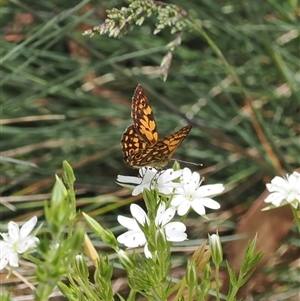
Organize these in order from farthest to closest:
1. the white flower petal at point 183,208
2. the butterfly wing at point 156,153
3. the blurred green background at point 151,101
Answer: the blurred green background at point 151,101, the butterfly wing at point 156,153, the white flower petal at point 183,208

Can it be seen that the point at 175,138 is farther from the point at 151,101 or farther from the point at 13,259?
the point at 151,101

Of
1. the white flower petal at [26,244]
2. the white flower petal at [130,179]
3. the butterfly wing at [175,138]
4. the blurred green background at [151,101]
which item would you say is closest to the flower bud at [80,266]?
the white flower petal at [26,244]

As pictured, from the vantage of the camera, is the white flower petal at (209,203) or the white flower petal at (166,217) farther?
the white flower petal at (209,203)

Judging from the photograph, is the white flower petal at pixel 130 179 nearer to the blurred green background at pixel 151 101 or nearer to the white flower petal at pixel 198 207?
the white flower petal at pixel 198 207

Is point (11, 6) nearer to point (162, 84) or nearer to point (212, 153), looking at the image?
point (162, 84)

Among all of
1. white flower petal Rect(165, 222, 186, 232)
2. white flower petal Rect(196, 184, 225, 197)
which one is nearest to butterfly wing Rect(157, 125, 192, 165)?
white flower petal Rect(196, 184, 225, 197)

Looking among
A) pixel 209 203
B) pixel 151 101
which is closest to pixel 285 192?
pixel 209 203
